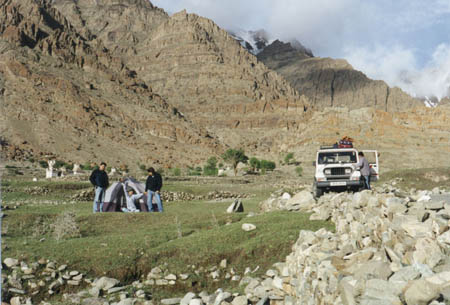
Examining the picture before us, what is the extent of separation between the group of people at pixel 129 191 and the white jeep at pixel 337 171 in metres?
7.12

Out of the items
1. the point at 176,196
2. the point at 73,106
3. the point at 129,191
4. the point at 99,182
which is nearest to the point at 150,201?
the point at 129,191

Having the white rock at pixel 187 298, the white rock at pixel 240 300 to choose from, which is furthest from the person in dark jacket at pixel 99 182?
the white rock at pixel 240 300

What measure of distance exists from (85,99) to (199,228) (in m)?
104

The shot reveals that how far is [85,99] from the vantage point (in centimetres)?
11169

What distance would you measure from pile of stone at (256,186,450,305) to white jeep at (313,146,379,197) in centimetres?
826

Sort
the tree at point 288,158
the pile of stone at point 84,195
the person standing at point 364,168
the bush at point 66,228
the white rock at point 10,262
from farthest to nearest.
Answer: the tree at point 288,158
the pile of stone at point 84,195
the person standing at point 364,168
the bush at point 66,228
the white rock at point 10,262

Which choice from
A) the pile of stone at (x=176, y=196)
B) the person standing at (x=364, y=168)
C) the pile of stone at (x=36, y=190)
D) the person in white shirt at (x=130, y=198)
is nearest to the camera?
the person standing at (x=364, y=168)

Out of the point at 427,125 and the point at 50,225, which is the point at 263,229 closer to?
the point at 50,225

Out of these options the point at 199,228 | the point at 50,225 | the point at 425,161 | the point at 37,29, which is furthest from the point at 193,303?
the point at 37,29

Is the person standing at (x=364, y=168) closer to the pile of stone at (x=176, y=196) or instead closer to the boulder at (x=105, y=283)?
the boulder at (x=105, y=283)

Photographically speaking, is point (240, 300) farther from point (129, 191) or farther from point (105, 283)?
point (129, 191)

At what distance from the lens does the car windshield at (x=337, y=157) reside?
19.5 m

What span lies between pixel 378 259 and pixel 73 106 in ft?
353

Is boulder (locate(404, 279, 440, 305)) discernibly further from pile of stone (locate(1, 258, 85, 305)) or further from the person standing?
the person standing
